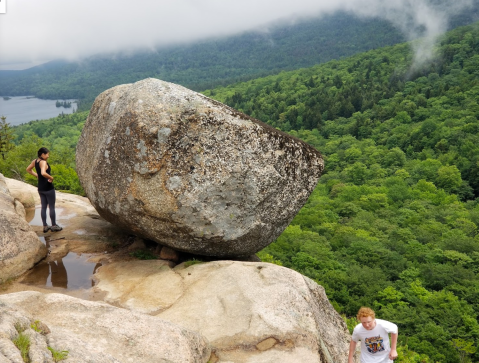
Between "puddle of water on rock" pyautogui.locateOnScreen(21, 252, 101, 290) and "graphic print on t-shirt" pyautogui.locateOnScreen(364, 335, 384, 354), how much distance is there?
692 centimetres

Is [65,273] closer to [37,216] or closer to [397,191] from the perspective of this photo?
[37,216]

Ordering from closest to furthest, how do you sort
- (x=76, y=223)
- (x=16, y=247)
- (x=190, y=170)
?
(x=190, y=170) < (x=16, y=247) < (x=76, y=223)

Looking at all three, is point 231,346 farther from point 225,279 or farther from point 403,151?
point 403,151

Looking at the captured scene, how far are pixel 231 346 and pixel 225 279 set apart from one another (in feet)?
6.86

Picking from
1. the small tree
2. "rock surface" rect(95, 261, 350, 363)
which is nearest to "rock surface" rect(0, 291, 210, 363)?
"rock surface" rect(95, 261, 350, 363)

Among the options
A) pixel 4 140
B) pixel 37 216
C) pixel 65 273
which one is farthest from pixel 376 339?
pixel 4 140

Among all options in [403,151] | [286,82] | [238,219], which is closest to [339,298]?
[238,219]

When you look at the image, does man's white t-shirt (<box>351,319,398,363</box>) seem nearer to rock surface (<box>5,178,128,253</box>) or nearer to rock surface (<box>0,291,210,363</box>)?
rock surface (<box>0,291,210,363</box>)

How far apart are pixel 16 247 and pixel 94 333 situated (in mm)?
5692

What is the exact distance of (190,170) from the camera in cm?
994

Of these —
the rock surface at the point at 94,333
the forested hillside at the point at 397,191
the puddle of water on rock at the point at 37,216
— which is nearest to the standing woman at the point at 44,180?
the puddle of water on rock at the point at 37,216

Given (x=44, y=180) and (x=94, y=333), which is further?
(x=44, y=180)

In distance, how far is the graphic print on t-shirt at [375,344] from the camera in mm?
6512

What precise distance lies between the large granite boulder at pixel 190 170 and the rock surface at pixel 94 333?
372 cm
